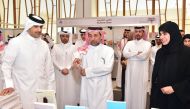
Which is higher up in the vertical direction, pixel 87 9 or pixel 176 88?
pixel 87 9

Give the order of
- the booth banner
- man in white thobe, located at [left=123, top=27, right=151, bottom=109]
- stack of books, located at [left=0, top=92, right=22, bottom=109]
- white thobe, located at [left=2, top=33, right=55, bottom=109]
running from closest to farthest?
stack of books, located at [left=0, top=92, right=22, bottom=109] → white thobe, located at [left=2, top=33, right=55, bottom=109] → man in white thobe, located at [left=123, top=27, right=151, bottom=109] → the booth banner

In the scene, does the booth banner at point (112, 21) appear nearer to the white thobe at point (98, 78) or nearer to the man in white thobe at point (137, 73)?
the man in white thobe at point (137, 73)

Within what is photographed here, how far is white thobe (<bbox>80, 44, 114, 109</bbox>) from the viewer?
385 centimetres

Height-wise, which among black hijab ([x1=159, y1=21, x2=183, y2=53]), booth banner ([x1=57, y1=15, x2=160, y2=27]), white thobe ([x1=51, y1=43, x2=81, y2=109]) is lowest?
white thobe ([x1=51, y1=43, x2=81, y2=109])

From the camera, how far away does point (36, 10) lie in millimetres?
9727

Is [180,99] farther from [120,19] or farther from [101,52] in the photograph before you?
[120,19]

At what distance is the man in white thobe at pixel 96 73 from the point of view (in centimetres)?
385

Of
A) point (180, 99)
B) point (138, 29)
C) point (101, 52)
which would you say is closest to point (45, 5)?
point (138, 29)

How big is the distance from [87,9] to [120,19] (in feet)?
9.25

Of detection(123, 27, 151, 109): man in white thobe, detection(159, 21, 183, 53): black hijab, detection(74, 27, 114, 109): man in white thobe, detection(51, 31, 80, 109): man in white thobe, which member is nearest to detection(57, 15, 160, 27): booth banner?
detection(123, 27, 151, 109): man in white thobe

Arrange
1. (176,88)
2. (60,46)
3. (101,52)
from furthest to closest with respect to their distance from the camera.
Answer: (60,46)
(101,52)
(176,88)

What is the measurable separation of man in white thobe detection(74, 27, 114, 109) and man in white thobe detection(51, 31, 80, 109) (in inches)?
53.9

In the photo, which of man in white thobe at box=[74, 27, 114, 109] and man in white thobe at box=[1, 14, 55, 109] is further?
man in white thobe at box=[74, 27, 114, 109]

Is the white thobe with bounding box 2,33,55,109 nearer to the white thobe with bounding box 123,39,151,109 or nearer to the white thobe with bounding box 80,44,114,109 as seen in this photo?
the white thobe with bounding box 80,44,114,109
